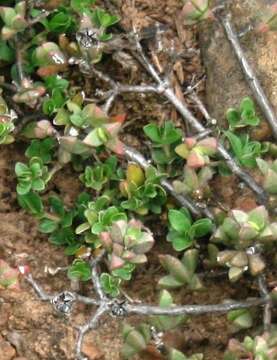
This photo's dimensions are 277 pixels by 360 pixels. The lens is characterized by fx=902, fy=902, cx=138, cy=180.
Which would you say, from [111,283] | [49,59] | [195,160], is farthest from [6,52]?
[111,283]

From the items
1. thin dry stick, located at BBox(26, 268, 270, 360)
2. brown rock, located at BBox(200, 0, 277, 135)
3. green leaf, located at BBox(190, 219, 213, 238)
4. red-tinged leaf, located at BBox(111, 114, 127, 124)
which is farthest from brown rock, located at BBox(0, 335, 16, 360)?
brown rock, located at BBox(200, 0, 277, 135)

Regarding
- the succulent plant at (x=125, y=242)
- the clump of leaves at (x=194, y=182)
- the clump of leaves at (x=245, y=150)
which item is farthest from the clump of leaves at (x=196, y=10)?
the succulent plant at (x=125, y=242)

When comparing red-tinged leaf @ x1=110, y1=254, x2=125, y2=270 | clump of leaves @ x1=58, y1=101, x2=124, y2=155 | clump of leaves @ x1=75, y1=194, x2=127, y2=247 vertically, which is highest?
clump of leaves @ x1=58, y1=101, x2=124, y2=155

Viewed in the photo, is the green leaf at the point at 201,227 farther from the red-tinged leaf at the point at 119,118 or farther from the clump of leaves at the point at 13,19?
the clump of leaves at the point at 13,19

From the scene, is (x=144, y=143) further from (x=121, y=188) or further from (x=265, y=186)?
(x=265, y=186)

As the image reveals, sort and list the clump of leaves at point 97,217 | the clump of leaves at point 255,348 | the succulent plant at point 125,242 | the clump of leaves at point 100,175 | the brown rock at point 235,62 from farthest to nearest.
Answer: the brown rock at point 235,62 → the clump of leaves at point 100,175 → the clump of leaves at point 97,217 → the succulent plant at point 125,242 → the clump of leaves at point 255,348

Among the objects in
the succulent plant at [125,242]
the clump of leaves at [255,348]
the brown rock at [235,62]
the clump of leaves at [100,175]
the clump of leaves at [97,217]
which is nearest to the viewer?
the clump of leaves at [255,348]

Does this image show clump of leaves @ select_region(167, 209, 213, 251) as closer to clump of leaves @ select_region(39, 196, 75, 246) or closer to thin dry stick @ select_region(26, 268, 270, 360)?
thin dry stick @ select_region(26, 268, 270, 360)
